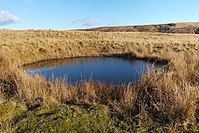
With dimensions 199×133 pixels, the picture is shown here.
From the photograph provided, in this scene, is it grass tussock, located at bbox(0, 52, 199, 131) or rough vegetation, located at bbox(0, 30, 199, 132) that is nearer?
rough vegetation, located at bbox(0, 30, 199, 132)

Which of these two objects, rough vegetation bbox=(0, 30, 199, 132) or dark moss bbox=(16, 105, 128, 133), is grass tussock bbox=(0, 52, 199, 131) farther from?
dark moss bbox=(16, 105, 128, 133)

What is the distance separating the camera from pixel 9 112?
6.75 m

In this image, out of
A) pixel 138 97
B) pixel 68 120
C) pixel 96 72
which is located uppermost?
pixel 138 97

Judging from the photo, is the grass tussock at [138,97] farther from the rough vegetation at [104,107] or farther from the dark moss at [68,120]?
the dark moss at [68,120]

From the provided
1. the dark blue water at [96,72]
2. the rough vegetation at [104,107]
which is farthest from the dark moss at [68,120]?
the dark blue water at [96,72]

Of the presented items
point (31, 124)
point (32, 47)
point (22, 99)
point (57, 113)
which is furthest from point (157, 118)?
point (32, 47)

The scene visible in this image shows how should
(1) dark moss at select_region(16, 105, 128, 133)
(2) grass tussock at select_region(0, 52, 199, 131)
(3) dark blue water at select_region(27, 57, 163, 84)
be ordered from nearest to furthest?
1. (1) dark moss at select_region(16, 105, 128, 133)
2. (2) grass tussock at select_region(0, 52, 199, 131)
3. (3) dark blue water at select_region(27, 57, 163, 84)

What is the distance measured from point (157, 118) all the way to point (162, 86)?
1537mm

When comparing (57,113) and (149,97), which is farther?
(149,97)

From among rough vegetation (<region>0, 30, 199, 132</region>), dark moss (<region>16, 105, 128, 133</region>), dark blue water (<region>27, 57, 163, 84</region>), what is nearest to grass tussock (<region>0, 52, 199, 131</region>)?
rough vegetation (<region>0, 30, 199, 132</region>)

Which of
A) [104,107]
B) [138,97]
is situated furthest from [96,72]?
[104,107]

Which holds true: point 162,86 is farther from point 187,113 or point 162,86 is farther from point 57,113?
point 57,113

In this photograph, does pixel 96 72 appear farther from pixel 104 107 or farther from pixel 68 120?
pixel 68 120

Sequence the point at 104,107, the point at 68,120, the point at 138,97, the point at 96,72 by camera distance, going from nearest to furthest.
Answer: the point at 68,120, the point at 104,107, the point at 138,97, the point at 96,72
